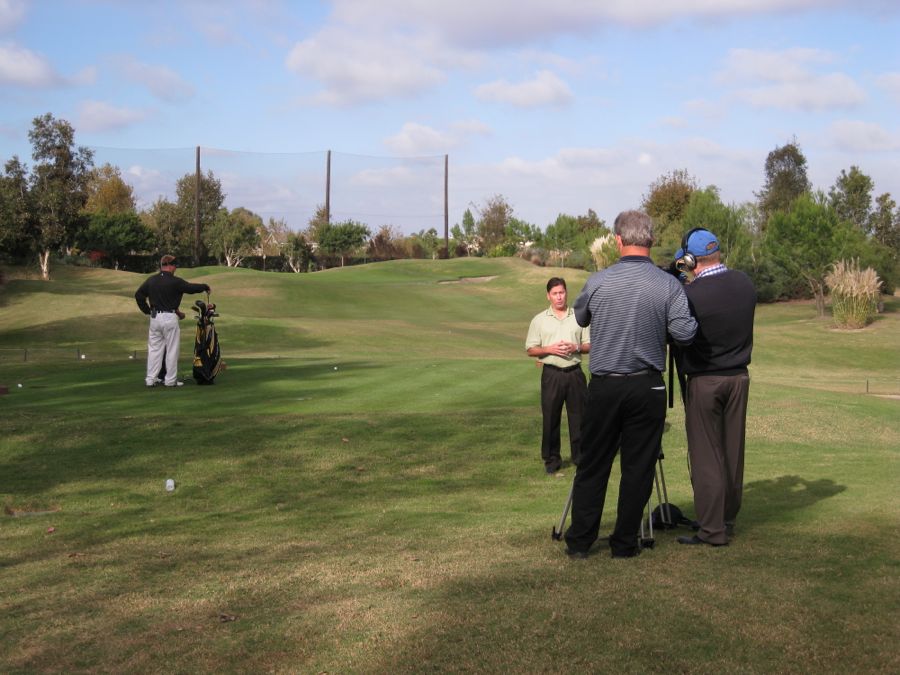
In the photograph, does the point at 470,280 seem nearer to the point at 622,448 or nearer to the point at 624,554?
the point at 622,448

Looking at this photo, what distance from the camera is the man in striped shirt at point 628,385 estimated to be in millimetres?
6574

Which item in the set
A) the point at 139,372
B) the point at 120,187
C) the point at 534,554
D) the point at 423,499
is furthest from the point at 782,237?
the point at 120,187

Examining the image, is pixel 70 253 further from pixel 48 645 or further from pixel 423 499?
pixel 48 645

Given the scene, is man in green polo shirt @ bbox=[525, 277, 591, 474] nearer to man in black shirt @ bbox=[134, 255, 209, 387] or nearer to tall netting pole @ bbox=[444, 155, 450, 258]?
man in black shirt @ bbox=[134, 255, 209, 387]

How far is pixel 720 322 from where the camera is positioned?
7113 mm

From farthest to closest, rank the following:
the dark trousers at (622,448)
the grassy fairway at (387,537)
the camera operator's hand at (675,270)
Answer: the camera operator's hand at (675,270) → the dark trousers at (622,448) → the grassy fairway at (387,537)

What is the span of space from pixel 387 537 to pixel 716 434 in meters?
2.73

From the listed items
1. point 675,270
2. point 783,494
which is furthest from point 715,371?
point 783,494

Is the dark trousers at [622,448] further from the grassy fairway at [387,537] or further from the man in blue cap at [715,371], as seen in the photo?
the man in blue cap at [715,371]

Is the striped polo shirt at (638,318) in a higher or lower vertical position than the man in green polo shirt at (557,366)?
higher

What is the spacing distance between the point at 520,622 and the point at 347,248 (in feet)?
252

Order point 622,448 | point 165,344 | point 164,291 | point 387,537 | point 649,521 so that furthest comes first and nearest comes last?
point 164,291, point 165,344, point 387,537, point 649,521, point 622,448

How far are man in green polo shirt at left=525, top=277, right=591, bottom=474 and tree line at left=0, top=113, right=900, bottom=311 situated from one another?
37512 millimetres

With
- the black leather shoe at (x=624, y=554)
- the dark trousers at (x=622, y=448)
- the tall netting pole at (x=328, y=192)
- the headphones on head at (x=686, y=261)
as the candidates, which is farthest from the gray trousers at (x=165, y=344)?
the tall netting pole at (x=328, y=192)
